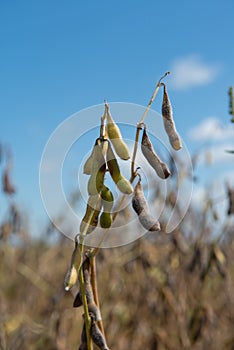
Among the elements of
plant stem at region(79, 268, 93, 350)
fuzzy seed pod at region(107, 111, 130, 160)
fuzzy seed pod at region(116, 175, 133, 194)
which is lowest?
plant stem at region(79, 268, 93, 350)

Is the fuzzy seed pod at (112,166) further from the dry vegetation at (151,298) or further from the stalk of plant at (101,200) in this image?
the dry vegetation at (151,298)

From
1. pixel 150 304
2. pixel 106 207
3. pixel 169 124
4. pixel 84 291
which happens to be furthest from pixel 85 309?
pixel 150 304

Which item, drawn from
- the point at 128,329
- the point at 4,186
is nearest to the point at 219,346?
the point at 128,329

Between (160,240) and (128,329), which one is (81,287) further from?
(160,240)

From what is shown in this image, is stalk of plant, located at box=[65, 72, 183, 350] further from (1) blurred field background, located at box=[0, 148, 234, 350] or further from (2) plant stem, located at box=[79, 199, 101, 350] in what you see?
(1) blurred field background, located at box=[0, 148, 234, 350]

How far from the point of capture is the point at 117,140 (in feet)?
2.17

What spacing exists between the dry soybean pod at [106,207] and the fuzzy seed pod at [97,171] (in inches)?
0.6

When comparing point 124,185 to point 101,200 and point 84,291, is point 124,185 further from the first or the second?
point 84,291

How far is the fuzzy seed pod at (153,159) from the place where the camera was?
68 centimetres

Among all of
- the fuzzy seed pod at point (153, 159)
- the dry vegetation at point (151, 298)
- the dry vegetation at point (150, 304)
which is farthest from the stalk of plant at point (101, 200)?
the dry vegetation at point (150, 304)

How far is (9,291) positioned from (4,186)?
207 cm

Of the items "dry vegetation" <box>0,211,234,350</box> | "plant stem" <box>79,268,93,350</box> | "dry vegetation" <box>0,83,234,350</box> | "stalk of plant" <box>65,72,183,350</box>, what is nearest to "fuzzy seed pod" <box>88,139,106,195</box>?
"stalk of plant" <box>65,72,183,350</box>

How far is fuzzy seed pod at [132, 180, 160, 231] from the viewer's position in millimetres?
643

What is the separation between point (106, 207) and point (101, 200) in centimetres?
1
